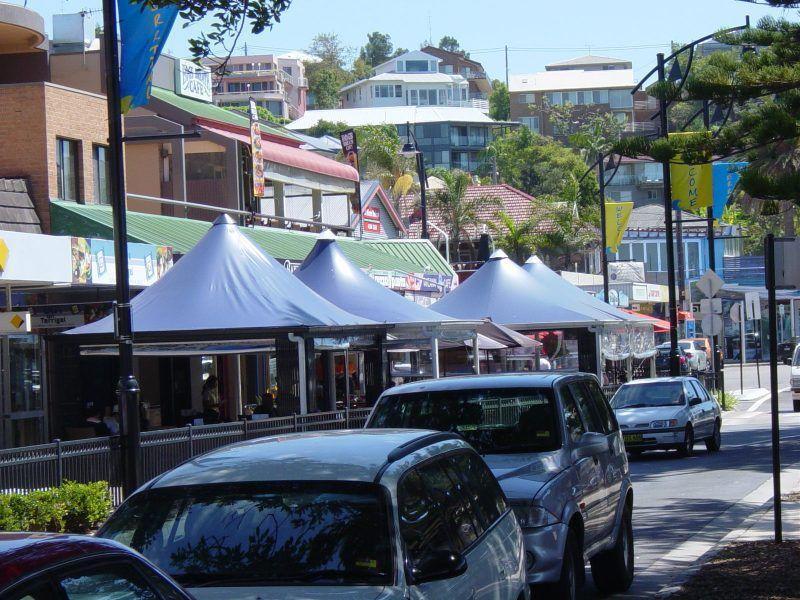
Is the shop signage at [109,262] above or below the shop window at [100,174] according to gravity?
below

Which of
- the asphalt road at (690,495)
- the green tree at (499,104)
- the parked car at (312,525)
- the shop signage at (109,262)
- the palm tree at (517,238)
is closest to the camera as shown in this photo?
the parked car at (312,525)

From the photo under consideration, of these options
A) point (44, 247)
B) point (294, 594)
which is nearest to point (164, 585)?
point (294, 594)

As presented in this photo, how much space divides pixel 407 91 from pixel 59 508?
132489 mm

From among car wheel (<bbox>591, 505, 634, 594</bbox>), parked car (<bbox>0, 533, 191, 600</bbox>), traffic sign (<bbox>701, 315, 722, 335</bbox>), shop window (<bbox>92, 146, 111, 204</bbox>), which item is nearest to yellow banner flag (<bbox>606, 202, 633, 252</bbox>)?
traffic sign (<bbox>701, 315, 722, 335</bbox>)

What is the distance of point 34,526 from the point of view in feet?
43.1

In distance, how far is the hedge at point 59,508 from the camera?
12688 millimetres

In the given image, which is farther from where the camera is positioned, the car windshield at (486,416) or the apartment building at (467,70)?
the apartment building at (467,70)

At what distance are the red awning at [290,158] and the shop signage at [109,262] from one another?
8228mm

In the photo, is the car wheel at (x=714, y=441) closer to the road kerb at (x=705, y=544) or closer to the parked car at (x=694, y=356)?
the road kerb at (x=705, y=544)

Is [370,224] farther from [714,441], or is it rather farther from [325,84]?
[325,84]

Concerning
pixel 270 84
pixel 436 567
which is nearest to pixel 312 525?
pixel 436 567

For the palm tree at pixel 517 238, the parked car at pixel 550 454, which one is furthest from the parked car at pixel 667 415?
the palm tree at pixel 517 238

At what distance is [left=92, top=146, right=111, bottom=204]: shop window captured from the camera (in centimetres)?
2519

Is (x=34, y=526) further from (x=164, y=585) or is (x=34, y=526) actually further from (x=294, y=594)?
(x=164, y=585)
